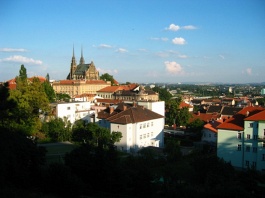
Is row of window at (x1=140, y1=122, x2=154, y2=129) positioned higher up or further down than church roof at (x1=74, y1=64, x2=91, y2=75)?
further down

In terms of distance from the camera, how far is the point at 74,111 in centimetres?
4412

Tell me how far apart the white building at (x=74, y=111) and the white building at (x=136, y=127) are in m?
5.97

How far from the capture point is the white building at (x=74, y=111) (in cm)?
4225

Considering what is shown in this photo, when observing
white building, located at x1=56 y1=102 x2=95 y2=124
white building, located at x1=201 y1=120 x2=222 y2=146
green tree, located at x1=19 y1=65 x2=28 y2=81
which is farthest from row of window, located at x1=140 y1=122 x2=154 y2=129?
green tree, located at x1=19 y1=65 x2=28 y2=81

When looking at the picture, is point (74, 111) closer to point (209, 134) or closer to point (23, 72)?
point (23, 72)

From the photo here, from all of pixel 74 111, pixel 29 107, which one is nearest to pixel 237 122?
pixel 29 107

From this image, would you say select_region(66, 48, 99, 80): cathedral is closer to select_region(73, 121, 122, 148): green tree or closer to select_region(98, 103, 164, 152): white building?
select_region(98, 103, 164, 152): white building

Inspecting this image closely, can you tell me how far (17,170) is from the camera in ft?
48.3

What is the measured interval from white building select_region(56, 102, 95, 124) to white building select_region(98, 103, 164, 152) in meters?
5.97

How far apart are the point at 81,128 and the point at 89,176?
725 inches

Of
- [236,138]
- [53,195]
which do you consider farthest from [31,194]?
[236,138]

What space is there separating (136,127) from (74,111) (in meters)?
12.9

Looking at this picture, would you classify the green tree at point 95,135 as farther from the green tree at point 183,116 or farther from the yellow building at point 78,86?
the yellow building at point 78,86

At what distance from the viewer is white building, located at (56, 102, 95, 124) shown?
139 feet
